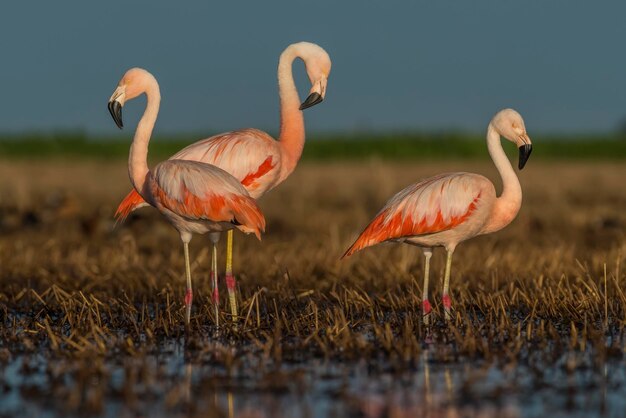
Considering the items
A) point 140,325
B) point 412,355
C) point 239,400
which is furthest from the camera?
point 140,325

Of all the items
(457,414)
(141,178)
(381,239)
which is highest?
(141,178)

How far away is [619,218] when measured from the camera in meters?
14.0

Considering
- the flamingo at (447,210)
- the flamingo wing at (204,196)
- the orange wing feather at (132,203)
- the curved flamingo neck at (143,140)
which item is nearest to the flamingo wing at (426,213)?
the flamingo at (447,210)

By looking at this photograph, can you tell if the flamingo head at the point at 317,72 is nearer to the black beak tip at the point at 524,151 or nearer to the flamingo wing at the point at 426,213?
the flamingo wing at the point at 426,213

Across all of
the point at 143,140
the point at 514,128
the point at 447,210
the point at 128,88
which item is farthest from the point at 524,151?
the point at 128,88

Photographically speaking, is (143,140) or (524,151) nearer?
(143,140)

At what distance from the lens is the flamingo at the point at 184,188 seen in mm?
6809

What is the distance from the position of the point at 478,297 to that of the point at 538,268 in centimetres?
173

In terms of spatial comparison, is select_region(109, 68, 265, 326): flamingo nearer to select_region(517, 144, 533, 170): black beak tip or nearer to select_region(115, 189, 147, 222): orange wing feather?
select_region(115, 189, 147, 222): orange wing feather

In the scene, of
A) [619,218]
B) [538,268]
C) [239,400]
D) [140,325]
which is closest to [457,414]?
[239,400]

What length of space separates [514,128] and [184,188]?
2.31 meters

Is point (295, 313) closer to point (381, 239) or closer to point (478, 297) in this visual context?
point (381, 239)

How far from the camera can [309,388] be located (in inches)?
204

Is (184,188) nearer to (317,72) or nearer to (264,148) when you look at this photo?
(264,148)
